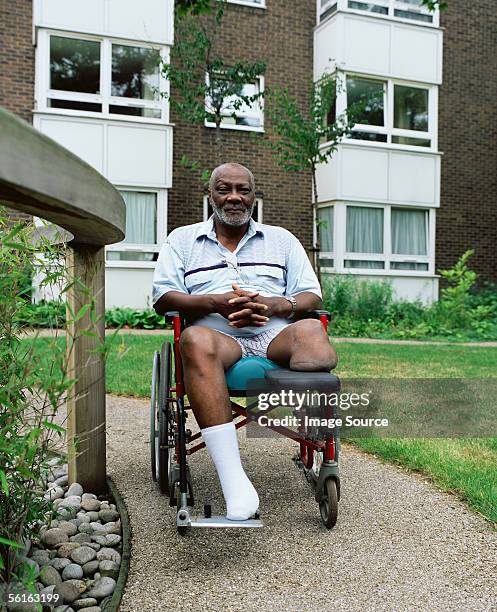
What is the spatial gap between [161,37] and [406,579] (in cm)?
1201

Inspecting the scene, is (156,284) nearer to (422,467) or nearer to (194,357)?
(194,357)

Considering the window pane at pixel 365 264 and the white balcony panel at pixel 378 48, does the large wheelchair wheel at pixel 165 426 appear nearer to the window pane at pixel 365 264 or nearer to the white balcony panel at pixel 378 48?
the window pane at pixel 365 264

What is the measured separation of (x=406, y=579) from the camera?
2295 millimetres

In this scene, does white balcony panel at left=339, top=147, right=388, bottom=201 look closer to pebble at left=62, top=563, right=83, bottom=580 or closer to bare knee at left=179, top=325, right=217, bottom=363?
bare knee at left=179, top=325, right=217, bottom=363

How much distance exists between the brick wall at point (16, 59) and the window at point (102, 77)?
35 cm

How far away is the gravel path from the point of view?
2152 mm

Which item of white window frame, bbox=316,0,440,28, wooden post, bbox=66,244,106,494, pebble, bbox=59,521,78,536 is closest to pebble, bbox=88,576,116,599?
pebble, bbox=59,521,78,536

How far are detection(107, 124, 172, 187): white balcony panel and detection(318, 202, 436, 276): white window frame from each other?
3459mm

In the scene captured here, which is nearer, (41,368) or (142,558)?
(41,368)

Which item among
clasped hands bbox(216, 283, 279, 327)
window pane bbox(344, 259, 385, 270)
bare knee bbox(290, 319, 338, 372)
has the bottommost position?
bare knee bbox(290, 319, 338, 372)

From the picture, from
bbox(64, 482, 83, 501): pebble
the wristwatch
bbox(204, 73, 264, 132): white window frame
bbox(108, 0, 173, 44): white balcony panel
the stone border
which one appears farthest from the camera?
bbox(204, 73, 264, 132): white window frame

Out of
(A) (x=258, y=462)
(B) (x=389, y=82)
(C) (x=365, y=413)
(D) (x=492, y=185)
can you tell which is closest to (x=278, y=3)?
(B) (x=389, y=82)

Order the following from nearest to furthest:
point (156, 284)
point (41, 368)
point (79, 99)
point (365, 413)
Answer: point (41, 368) < point (156, 284) < point (365, 413) < point (79, 99)

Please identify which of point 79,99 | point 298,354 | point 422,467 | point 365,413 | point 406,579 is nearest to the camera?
point 406,579
